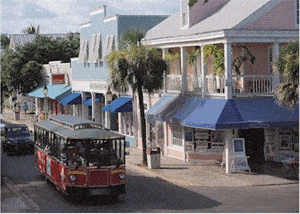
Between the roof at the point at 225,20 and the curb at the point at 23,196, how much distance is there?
10411 mm

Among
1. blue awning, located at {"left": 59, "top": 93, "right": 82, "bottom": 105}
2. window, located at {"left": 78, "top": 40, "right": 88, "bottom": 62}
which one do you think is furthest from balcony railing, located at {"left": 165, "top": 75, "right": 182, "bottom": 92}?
blue awning, located at {"left": 59, "top": 93, "right": 82, "bottom": 105}

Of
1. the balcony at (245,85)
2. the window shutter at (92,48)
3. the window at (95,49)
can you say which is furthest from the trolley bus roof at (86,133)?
the window shutter at (92,48)

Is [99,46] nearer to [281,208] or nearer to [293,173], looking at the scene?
[293,173]

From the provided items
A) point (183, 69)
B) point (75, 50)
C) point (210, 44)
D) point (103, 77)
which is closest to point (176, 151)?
point (183, 69)

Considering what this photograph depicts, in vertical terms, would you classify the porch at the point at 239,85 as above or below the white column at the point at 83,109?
above

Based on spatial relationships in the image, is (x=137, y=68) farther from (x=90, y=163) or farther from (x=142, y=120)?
(x=90, y=163)

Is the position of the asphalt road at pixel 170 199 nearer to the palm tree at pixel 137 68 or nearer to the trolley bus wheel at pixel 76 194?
the trolley bus wheel at pixel 76 194

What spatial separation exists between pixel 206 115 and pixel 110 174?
7.60 m

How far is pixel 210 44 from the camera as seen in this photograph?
27.3 meters

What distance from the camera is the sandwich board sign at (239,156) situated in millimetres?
25188

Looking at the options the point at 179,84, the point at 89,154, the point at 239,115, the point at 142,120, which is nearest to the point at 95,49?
the point at 179,84

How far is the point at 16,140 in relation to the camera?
34062mm

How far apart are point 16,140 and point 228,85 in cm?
1393

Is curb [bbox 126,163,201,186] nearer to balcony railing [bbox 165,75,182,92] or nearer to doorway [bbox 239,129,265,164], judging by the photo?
balcony railing [bbox 165,75,182,92]
